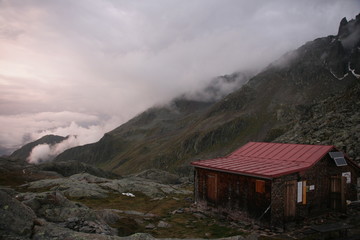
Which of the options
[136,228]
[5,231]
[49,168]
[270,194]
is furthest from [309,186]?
[49,168]

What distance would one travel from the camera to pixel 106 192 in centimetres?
4450

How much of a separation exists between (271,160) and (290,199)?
621 cm

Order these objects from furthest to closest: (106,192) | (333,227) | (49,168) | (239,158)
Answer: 1. (49,168)
2. (106,192)
3. (239,158)
4. (333,227)

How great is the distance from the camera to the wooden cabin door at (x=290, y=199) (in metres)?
22.4

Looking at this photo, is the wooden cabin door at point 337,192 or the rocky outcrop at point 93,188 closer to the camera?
→ the wooden cabin door at point 337,192

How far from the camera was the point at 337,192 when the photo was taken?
2570 centimetres

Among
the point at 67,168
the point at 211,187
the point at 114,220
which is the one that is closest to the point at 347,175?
the point at 211,187

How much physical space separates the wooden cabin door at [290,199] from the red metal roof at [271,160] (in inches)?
45.7

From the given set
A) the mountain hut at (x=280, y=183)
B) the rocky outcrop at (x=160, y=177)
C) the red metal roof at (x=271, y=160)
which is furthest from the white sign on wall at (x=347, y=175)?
the rocky outcrop at (x=160, y=177)

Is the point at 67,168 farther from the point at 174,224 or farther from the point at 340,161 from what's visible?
the point at 340,161

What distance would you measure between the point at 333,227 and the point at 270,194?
4.54 meters

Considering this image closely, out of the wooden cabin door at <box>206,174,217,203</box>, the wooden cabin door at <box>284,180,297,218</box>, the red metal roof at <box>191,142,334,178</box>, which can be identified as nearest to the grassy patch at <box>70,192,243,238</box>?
the wooden cabin door at <box>206,174,217,203</box>

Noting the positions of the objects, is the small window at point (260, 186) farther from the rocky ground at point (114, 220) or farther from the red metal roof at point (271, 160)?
the rocky ground at point (114, 220)

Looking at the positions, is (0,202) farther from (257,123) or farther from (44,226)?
(257,123)
